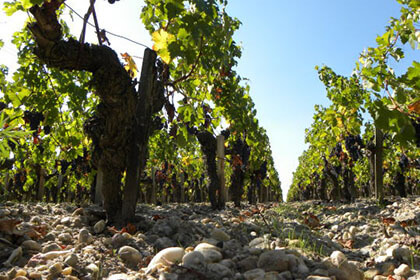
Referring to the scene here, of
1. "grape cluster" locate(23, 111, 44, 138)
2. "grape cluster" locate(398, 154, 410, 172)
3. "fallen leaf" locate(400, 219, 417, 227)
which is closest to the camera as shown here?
"fallen leaf" locate(400, 219, 417, 227)

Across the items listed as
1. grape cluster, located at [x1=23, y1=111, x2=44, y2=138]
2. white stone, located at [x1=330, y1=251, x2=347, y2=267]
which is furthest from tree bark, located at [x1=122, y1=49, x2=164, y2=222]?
grape cluster, located at [x1=23, y1=111, x2=44, y2=138]

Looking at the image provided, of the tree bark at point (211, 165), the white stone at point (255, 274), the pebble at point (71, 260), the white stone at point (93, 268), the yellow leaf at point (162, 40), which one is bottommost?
the white stone at point (93, 268)

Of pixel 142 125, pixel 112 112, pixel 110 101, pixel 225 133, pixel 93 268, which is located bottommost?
pixel 93 268

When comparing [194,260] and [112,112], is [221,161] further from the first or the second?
[194,260]

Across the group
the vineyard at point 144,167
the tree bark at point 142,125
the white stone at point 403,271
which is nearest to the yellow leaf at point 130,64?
the vineyard at point 144,167

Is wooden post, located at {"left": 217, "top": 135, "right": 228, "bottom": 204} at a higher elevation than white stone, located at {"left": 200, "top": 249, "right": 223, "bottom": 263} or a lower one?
higher

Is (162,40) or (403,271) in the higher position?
(162,40)

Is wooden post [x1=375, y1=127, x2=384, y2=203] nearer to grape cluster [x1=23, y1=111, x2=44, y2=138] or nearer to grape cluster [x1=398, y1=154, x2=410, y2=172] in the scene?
grape cluster [x1=398, y1=154, x2=410, y2=172]

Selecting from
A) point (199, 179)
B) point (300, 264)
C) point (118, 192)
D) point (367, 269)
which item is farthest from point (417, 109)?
point (199, 179)

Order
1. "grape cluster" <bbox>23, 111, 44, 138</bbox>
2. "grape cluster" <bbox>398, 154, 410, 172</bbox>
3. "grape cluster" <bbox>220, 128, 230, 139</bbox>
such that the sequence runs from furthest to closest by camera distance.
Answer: "grape cluster" <bbox>398, 154, 410, 172</bbox>, "grape cluster" <bbox>220, 128, 230, 139</bbox>, "grape cluster" <bbox>23, 111, 44, 138</bbox>

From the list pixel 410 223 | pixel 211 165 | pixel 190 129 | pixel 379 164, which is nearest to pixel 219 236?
pixel 410 223

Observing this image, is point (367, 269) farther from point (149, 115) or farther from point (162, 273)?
point (149, 115)

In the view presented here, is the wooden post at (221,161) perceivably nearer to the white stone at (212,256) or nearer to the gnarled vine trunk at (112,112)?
the gnarled vine trunk at (112,112)

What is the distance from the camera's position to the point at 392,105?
5.19 feet
